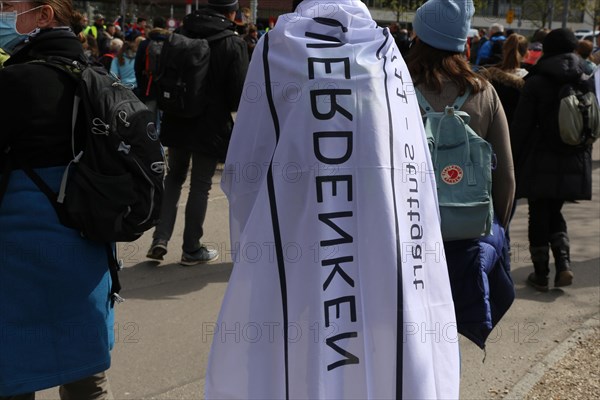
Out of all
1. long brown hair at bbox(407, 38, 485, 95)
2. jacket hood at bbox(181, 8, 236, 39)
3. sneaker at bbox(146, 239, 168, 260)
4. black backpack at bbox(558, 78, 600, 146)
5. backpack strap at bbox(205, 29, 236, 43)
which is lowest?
sneaker at bbox(146, 239, 168, 260)

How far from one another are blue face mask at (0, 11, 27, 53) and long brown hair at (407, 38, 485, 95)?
1.51 meters

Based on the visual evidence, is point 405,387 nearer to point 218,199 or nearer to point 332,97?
point 332,97

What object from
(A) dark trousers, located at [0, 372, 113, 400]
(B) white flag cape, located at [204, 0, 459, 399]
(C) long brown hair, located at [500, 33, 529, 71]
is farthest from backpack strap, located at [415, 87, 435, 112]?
(C) long brown hair, located at [500, 33, 529, 71]

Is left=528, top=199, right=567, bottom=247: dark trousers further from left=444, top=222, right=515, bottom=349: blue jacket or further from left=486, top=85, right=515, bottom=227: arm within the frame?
left=444, top=222, right=515, bottom=349: blue jacket

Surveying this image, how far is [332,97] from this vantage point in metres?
2.38

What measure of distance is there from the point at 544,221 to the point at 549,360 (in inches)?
62.6

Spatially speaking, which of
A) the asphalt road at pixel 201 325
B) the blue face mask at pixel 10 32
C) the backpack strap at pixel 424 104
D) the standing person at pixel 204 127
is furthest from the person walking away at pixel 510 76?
the blue face mask at pixel 10 32

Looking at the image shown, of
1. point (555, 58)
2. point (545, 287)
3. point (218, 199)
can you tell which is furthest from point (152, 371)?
point (218, 199)

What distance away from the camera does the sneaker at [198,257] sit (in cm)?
614

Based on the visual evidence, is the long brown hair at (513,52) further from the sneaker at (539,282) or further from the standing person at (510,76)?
the sneaker at (539,282)

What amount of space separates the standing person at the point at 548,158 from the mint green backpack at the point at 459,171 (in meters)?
2.52

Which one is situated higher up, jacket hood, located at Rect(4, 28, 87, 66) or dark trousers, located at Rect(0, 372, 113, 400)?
jacket hood, located at Rect(4, 28, 87, 66)

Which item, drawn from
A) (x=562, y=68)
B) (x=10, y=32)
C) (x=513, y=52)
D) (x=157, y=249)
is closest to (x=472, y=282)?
(x=10, y=32)

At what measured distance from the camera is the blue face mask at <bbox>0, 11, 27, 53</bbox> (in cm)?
272
